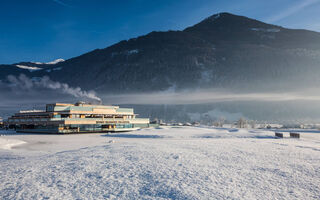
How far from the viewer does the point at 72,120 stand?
202ft

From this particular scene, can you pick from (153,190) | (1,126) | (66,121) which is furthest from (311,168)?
(1,126)

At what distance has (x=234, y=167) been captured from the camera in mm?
14852

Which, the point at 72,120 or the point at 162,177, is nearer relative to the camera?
the point at 162,177

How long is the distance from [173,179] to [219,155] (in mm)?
7532

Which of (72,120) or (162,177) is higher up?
A: (72,120)

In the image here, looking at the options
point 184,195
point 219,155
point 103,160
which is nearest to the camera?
point 184,195

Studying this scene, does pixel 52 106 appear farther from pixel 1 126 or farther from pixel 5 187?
pixel 5 187

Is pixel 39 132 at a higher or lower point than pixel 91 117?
lower

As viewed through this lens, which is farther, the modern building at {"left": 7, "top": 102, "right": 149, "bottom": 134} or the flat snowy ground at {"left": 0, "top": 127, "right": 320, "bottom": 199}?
the modern building at {"left": 7, "top": 102, "right": 149, "bottom": 134}

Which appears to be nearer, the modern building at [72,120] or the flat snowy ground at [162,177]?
the flat snowy ground at [162,177]

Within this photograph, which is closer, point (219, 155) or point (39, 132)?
point (219, 155)

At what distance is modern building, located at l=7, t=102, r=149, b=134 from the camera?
61.3 m

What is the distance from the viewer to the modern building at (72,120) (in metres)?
61.3

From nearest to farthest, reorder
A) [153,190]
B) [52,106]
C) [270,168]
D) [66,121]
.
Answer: [153,190]
[270,168]
[66,121]
[52,106]
